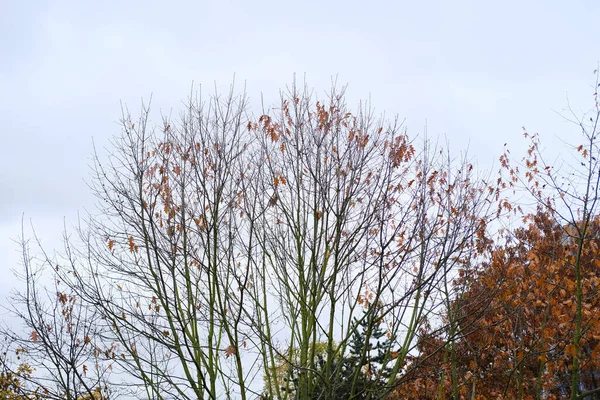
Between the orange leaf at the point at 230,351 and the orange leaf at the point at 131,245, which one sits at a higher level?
the orange leaf at the point at 131,245

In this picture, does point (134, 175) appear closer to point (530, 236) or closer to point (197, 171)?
point (197, 171)

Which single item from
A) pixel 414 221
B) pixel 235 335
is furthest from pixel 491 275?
pixel 235 335

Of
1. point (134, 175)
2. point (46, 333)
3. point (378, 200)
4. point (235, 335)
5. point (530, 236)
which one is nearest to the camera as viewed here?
point (235, 335)

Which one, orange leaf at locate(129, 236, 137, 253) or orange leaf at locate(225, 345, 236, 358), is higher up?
orange leaf at locate(129, 236, 137, 253)

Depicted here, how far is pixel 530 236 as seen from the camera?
12.9m

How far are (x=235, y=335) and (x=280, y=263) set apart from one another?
5.07 ft

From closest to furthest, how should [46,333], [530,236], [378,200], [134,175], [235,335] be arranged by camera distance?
[235,335], [378,200], [134,175], [46,333], [530,236]

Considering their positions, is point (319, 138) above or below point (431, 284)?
above

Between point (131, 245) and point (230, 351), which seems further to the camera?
point (131, 245)

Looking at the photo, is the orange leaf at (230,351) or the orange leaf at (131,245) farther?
the orange leaf at (131,245)

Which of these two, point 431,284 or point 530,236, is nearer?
point 431,284

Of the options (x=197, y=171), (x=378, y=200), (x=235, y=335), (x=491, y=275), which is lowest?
(x=235, y=335)

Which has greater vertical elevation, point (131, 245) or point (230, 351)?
point (131, 245)

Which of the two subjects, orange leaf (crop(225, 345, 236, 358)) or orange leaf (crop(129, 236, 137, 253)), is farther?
orange leaf (crop(129, 236, 137, 253))
